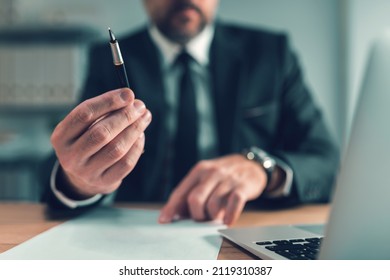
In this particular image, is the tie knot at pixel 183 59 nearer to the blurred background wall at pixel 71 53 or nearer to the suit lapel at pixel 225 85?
the suit lapel at pixel 225 85

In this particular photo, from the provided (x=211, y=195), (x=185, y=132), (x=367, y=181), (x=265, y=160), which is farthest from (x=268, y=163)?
(x=367, y=181)

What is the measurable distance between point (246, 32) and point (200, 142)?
11.8 inches

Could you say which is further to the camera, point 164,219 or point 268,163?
point 268,163

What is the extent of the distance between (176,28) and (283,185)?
0.44m

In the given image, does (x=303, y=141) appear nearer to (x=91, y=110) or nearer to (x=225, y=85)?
(x=225, y=85)

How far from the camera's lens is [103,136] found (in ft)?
1.33

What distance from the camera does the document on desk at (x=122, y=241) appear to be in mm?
358

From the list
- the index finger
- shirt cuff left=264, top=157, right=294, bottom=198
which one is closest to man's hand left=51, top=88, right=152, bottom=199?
the index finger

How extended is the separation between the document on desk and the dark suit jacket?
0.33m

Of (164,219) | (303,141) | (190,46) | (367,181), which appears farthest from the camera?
(190,46)

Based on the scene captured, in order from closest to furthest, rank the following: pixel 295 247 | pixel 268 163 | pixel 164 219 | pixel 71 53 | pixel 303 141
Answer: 1. pixel 295 247
2. pixel 164 219
3. pixel 268 163
4. pixel 303 141
5. pixel 71 53

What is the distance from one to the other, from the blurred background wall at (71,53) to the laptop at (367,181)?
5.11 feet
